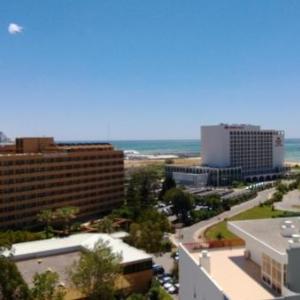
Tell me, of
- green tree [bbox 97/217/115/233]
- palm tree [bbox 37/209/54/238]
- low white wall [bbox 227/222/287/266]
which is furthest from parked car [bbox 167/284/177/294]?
palm tree [bbox 37/209/54/238]

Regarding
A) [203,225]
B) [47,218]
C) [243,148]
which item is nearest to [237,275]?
[47,218]

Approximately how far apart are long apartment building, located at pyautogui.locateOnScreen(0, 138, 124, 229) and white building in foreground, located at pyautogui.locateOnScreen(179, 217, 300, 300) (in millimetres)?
52151

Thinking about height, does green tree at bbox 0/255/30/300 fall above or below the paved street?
above

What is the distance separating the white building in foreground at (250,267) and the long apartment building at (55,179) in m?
52.2

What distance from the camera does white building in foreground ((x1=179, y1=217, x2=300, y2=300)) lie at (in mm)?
16416

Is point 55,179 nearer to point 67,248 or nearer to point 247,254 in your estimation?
point 67,248

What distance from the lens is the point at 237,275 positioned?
1959 cm

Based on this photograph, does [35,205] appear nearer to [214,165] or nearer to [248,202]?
[248,202]

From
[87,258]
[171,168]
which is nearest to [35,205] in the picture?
[87,258]

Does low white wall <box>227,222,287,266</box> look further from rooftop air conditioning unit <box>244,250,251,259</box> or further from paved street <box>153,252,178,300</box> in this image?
paved street <box>153,252,178,300</box>

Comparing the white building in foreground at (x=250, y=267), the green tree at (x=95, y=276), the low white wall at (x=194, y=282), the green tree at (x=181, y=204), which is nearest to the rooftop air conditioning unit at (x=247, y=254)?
the white building in foreground at (x=250, y=267)

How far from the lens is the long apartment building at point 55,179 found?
230 feet

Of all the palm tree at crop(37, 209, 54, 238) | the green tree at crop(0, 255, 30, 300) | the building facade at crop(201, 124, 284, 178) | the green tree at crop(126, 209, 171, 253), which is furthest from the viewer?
the building facade at crop(201, 124, 284, 178)

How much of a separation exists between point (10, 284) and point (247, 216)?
5875cm
